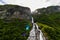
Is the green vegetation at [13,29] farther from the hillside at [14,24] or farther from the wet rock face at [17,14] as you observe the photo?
the wet rock face at [17,14]

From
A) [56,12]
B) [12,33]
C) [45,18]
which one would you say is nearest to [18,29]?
[12,33]

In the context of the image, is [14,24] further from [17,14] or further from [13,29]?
[17,14]

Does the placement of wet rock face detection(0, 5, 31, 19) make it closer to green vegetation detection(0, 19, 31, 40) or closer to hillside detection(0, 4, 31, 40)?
hillside detection(0, 4, 31, 40)

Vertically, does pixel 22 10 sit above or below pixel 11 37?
above

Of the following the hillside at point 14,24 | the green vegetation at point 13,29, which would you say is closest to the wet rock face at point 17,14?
the hillside at point 14,24

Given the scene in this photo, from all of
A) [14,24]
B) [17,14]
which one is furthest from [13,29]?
[17,14]

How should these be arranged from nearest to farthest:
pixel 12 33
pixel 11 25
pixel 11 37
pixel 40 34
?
pixel 40 34 → pixel 11 37 → pixel 12 33 → pixel 11 25

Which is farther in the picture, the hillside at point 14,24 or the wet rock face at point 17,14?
the wet rock face at point 17,14

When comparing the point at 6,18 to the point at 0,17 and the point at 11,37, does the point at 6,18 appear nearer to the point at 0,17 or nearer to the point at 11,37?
the point at 0,17
